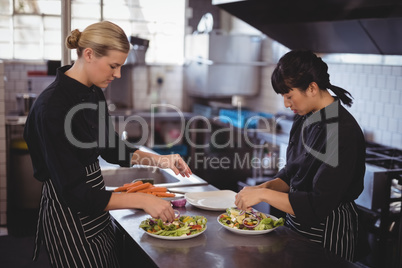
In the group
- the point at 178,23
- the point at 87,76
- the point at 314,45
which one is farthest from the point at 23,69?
the point at 87,76

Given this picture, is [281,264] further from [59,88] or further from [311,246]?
[59,88]

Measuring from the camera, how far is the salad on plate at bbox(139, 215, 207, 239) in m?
2.10

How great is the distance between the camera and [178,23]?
8.20 metres

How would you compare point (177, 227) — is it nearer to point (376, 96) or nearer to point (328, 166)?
point (328, 166)

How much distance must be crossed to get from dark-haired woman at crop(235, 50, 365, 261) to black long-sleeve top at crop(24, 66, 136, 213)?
27.8 inches

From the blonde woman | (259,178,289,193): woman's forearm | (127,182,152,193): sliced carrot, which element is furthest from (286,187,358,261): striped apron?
(127,182,152,193): sliced carrot

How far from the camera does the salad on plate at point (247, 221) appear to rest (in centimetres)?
221

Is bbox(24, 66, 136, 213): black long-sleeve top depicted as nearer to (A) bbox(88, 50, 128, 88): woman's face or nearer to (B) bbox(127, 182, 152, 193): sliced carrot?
(A) bbox(88, 50, 128, 88): woman's face

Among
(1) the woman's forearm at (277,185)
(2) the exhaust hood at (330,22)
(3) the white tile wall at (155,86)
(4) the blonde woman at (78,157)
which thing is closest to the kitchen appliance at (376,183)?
(2) the exhaust hood at (330,22)

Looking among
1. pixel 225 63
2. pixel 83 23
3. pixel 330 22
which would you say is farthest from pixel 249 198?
pixel 83 23

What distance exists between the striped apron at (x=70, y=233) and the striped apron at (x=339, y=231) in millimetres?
979

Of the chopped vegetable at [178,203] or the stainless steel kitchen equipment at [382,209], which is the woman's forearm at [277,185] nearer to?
the chopped vegetable at [178,203]

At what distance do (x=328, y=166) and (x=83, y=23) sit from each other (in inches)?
247

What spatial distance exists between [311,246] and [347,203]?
410 mm
